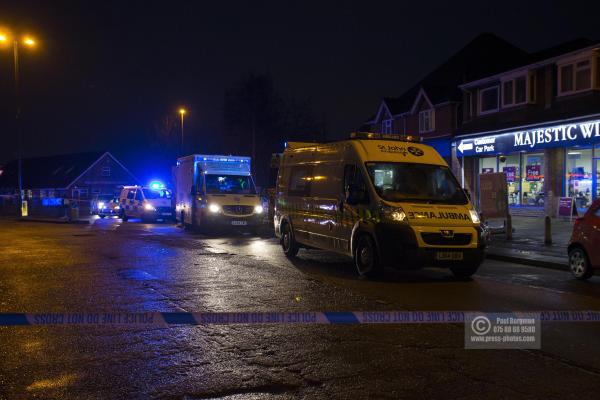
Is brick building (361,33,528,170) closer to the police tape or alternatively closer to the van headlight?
the van headlight

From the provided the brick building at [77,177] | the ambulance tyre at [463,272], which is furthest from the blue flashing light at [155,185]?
the brick building at [77,177]

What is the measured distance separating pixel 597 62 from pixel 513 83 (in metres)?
4.51

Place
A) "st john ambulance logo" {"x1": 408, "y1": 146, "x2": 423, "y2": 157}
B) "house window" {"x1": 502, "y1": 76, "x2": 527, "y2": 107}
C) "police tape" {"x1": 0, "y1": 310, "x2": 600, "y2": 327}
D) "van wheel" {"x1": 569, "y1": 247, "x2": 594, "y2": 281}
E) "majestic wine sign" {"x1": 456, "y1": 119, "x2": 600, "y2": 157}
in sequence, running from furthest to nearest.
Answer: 1. "house window" {"x1": 502, "y1": 76, "x2": 527, "y2": 107}
2. "majestic wine sign" {"x1": 456, "y1": 119, "x2": 600, "y2": 157}
3. "st john ambulance logo" {"x1": 408, "y1": 146, "x2": 423, "y2": 157}
4. "van wheel" {"x1": 569, "y1": 247, "x2": 594, "y2": 281}
5. "police tape" {"x1": 0, "y1": 310, "x2": 600, "y2": 327}

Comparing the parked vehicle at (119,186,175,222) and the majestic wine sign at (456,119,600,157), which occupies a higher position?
the majestic wine sign at (456,119,600,157)

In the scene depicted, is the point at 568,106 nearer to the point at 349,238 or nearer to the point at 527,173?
the point at 527,173

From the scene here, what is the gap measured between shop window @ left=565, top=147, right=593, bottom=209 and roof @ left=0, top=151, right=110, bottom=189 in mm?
58102

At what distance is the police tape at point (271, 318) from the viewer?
19.0 feet

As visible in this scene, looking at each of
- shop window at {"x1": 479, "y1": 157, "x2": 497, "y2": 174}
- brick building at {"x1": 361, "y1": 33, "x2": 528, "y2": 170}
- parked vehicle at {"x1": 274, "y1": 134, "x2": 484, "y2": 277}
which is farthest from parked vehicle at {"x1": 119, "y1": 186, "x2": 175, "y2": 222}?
parked vehicle at {"x1": 274, "y1": 134, "x2": 484, "y2": 277}

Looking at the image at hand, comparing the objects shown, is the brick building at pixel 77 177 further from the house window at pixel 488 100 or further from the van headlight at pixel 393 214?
the van headlight at pixel 393 214

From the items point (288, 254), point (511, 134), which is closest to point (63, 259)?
point (288, 254)

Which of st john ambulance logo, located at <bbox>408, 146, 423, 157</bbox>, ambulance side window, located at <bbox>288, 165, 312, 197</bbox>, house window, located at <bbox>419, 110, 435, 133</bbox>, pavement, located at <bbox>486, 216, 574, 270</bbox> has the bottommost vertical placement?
pavement, located at <bbox>486, 216, 574, 270</bbox>

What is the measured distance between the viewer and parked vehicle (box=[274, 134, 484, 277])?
371 inches

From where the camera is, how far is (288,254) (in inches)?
534

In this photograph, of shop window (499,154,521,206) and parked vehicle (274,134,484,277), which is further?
shop window (499,154,521,206)
